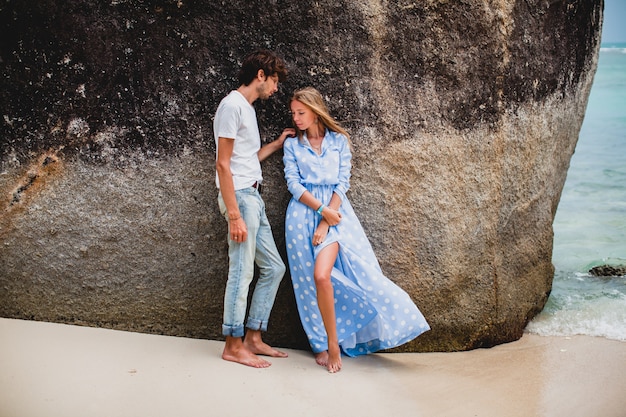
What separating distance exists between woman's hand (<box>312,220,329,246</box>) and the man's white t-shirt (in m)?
0.38

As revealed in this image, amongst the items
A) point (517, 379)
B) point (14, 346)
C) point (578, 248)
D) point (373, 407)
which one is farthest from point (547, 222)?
point (14, 346)

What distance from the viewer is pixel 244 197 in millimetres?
3660

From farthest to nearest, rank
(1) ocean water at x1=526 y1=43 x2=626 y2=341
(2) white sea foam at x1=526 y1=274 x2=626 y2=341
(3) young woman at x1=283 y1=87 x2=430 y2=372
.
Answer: (1) ocean water at x1=526 y1=43 x2=626 y2=341 → (2) white sea foam at x1=526 y1=274 x2=626 y2=341 → (3) young woman at x1=283 y1=87 x2=430 y2=372

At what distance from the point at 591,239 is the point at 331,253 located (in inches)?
178

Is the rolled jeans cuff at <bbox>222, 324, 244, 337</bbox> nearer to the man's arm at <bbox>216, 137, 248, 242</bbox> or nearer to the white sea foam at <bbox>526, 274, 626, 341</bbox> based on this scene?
the man's arm at <bbox>216, 137, 248, 242</bbox>

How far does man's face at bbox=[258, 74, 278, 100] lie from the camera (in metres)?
3.67

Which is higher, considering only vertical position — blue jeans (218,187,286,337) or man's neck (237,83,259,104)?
man's neck (237,83,259,104)

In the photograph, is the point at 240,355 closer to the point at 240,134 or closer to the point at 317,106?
the point at 240,134

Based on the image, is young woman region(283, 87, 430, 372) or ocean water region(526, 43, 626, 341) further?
ocean water region(526, 43, 626, 341)

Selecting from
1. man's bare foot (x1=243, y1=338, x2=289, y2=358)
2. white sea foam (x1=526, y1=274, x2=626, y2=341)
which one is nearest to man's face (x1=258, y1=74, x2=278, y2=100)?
man's bare foot (x1=243, y1=338, x2=289, y2=358)

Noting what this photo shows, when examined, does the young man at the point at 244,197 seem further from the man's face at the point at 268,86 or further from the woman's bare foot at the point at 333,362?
the woman's bare foot at the point at 333,362

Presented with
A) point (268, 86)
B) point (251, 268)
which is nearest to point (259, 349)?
point (251, 268)

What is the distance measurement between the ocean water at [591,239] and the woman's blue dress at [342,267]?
1226mm

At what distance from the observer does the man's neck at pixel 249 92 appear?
3684 millimetres
